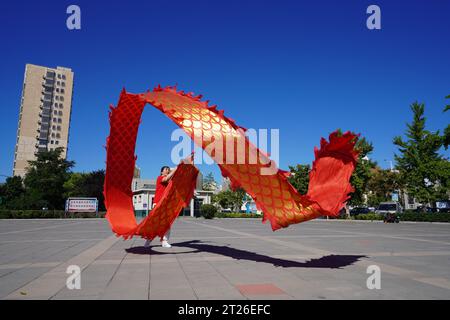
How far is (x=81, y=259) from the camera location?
7.21 m

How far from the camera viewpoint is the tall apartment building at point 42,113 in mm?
95375

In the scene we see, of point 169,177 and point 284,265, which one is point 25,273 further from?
point 284,265

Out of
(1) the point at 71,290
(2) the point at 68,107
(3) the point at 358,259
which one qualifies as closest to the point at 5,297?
(1) the point at 71,290

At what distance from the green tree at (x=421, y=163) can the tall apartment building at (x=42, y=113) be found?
9005 cm

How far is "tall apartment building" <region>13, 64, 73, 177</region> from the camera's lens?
9538 centimetres

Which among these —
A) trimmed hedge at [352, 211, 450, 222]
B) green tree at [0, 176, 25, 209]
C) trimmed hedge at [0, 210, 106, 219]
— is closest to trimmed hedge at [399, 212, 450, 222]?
trimmed hedge at [352, 211, 450, 222]

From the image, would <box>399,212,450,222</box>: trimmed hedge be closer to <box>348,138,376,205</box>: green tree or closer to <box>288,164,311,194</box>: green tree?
<box>348,138,376,205</box>: green tree

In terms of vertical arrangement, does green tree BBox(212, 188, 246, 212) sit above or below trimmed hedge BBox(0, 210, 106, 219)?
above

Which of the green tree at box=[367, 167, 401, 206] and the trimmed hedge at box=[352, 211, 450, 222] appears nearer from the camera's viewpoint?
the trimmed hedge at box=[352, 211, 450, 222]

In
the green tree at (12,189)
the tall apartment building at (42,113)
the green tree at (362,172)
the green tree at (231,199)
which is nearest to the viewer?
the green tree at (362,172)

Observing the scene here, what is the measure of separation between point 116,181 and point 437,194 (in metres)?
38.6

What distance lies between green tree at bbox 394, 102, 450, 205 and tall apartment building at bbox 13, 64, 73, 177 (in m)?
90.1

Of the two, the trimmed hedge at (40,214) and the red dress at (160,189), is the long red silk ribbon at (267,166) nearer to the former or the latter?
the red dress at (160,189)

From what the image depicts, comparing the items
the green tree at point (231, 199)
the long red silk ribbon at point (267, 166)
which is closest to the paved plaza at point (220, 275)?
the long red silk ribbon at point (267, 166)
